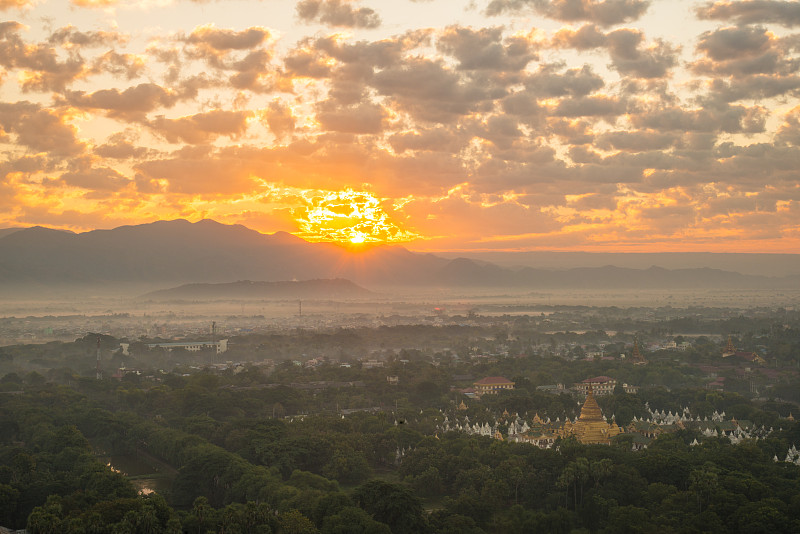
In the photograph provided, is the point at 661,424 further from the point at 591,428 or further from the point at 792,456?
the point at 792,456

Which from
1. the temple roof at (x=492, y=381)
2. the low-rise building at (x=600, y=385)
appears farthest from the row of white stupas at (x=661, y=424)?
the low-rise building at (x=600, y=385)

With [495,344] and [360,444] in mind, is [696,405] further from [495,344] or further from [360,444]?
[495,344]

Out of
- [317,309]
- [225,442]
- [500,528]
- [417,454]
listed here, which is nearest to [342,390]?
[225,442]

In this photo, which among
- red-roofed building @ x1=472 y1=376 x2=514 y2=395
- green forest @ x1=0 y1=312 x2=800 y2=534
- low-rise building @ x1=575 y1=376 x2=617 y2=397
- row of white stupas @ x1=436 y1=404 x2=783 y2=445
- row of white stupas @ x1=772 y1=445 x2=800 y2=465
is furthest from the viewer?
low-rise building @ x1=575 y1=376 x2=617 y2=397

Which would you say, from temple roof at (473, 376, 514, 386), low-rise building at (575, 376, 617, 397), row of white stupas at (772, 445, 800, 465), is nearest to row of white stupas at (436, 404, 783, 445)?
row of white stupas at (772, 445, 800, 465)

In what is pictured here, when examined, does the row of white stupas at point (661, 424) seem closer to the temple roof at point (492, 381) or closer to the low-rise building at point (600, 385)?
the temple roof at point (492, 381)

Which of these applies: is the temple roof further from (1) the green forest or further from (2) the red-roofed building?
(1) the green forest
